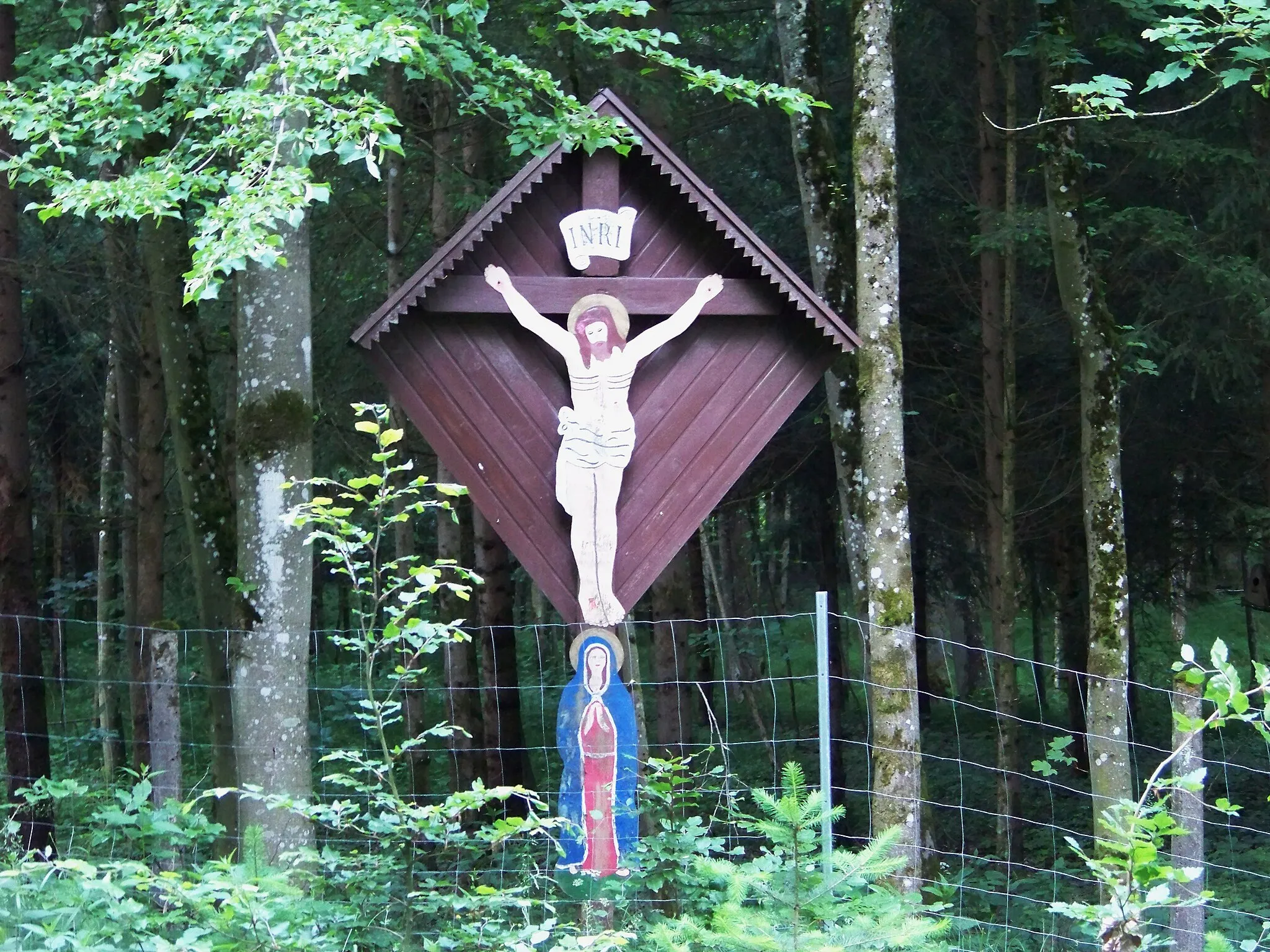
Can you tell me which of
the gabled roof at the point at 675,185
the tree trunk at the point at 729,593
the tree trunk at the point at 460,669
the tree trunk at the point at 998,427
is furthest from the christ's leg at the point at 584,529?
the tree trunk at the point at 729,593

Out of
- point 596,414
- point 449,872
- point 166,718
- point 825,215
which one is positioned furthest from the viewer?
point 166,718

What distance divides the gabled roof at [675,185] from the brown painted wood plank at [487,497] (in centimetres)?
25

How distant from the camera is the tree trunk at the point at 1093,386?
922 cm

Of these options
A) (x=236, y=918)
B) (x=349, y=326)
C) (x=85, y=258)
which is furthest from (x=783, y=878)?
(x=349, y=326)

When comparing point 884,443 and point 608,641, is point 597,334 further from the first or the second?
point 884,443

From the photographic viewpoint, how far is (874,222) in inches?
301

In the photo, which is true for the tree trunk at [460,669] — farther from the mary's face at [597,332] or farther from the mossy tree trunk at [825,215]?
the mary's face at [597,332]

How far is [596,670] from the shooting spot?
5.55 m

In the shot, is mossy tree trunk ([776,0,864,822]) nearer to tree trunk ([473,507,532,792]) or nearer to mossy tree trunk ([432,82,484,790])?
→ mossy tree trunk ([432,82,484,790])

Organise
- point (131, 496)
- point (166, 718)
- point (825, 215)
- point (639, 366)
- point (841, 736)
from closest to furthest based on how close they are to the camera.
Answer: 1. point (639, 366)
2. point (825, 215)
3. point (166, 718)
4. point (131, 496)
5. point (841, 736)

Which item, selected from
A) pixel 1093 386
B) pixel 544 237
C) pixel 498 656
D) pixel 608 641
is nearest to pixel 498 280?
pixel 544 237

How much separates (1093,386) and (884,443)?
2.88 meters

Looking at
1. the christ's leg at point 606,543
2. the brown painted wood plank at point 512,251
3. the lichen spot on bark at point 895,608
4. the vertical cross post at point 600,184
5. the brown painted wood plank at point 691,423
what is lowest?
the lichen spot on bark at point 895,608

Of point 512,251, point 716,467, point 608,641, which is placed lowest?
point 608,641
